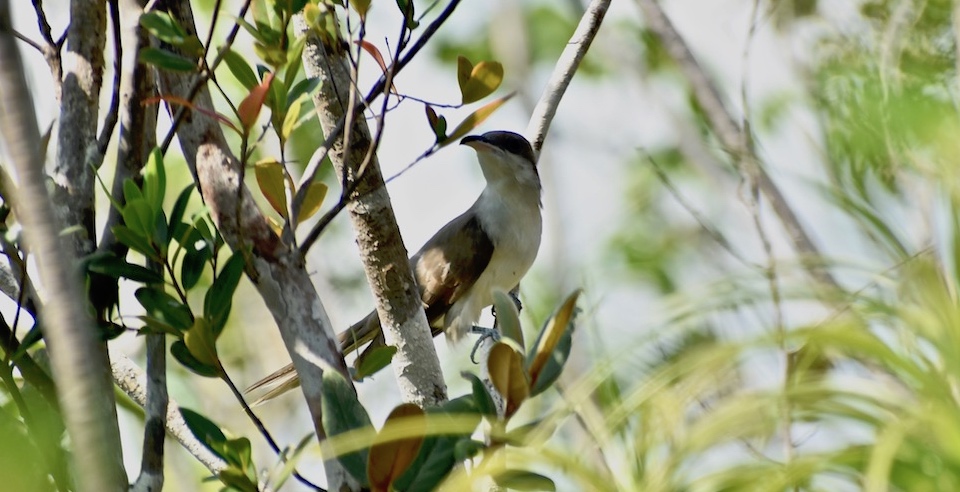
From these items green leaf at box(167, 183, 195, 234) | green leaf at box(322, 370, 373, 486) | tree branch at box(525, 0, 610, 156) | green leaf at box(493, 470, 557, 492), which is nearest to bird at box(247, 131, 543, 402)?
tree branch at box(525, 0, 610, 156)

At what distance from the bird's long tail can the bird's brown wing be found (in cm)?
29

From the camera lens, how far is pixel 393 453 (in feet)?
5.23

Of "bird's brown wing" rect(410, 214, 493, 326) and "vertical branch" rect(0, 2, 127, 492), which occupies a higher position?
"bird's brown wing" rect(410, 214, 493, 326)

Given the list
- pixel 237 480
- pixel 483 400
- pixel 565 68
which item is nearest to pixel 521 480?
pixel 483 400

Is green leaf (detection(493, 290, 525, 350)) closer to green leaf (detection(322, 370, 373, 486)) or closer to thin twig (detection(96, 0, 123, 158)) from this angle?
green leaf (detection(322, 370, 373, 486))

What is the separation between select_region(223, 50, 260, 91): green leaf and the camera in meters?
2.02

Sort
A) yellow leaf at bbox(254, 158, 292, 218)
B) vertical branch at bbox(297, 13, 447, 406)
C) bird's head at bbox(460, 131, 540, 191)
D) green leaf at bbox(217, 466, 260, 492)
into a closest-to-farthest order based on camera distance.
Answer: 1. green leaf at bbox(217, 466, 260, 492)
2. yellow leaf at bbox(254, 158, 292, 218)
3. vertical branch at bbox(297, 13, 447, 406)
4. bird's head at bbox(460, 131, 540, 191)

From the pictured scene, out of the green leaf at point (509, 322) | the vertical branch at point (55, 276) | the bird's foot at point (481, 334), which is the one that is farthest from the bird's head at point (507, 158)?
the vertical branch at point (55, 276)

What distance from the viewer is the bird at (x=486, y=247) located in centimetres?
493

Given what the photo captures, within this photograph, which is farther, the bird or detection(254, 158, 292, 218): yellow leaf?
the bird

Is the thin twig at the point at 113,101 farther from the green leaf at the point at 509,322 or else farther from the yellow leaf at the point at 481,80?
the green leaf at the point at 509,322

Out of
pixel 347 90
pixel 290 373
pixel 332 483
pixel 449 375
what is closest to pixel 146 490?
pixel 332 483

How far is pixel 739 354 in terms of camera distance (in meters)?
1.33

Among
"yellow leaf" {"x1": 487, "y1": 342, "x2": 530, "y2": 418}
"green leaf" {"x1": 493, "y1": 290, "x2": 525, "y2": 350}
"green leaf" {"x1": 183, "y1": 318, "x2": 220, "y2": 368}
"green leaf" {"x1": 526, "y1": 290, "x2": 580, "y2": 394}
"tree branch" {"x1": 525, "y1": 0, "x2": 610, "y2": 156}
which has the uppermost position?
"tree branch" {"x1": 525, "y1": 0, "x2": 610, "y2": 156}
